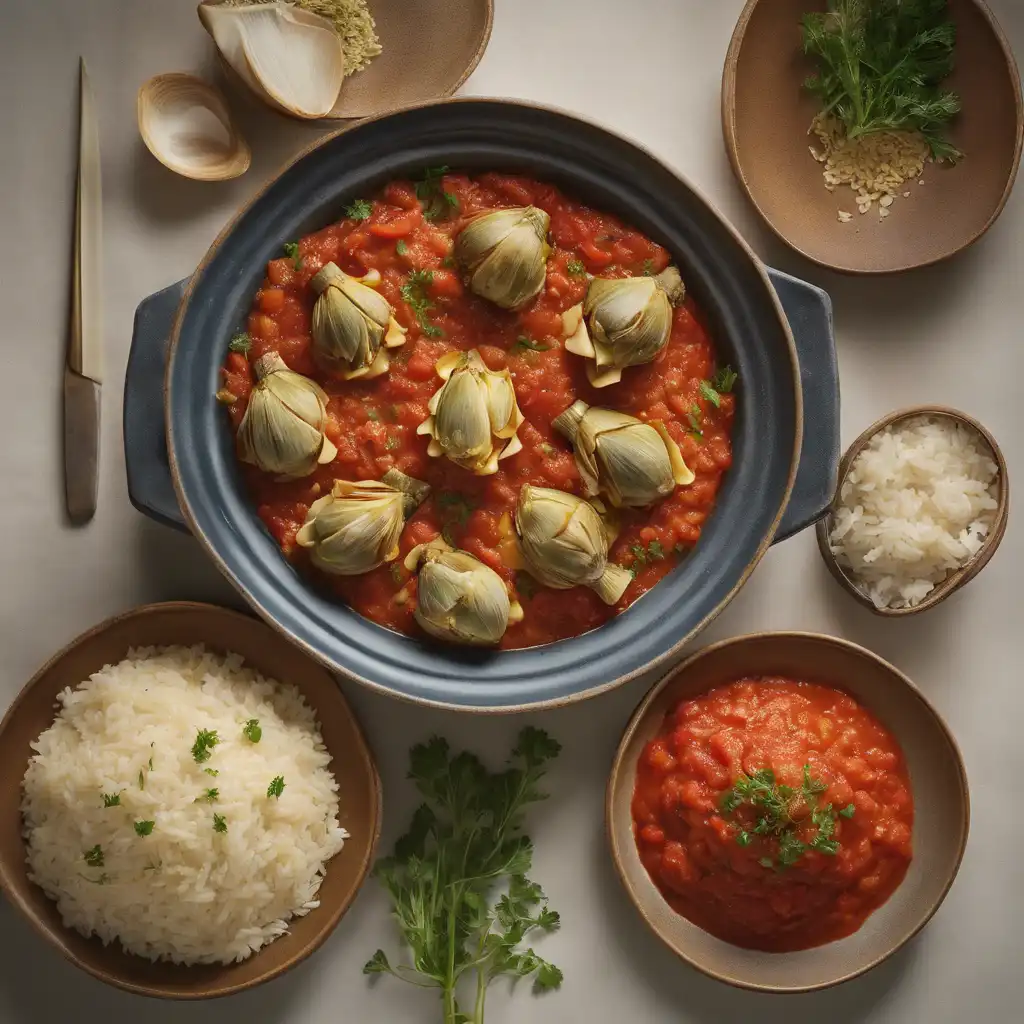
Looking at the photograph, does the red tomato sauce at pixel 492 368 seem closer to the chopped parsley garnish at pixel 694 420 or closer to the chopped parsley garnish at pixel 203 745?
the chopped parsley garnish at pixel 694 420

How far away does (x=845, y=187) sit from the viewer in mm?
3199

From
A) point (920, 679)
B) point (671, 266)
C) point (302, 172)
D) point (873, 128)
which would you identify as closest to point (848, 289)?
point (873, 128)

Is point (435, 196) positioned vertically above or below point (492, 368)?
above

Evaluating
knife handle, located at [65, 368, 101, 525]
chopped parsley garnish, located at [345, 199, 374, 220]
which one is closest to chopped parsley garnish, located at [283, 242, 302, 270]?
chopped parsley garnish, located at [345, 199, 374, 220]

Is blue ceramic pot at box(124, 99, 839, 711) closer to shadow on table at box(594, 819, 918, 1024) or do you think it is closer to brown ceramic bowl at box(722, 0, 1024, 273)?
brown ceramic bowl at box(722, 0, 1024, 273)

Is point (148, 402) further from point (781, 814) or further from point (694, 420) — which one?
point (781, 814)

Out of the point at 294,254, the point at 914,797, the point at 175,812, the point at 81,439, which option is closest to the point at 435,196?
the point at 294,254

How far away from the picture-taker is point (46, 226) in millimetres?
3115

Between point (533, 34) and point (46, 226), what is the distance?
1.49 meters

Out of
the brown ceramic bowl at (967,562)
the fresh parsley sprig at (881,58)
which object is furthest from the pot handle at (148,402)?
the fresh parsley sprig at (881,58)

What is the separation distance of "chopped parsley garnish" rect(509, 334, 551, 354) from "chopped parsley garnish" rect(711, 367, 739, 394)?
17.6 inches

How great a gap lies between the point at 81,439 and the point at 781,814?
2.15 m

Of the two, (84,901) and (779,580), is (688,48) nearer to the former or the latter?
(779,580)

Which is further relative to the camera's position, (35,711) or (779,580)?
(779,580)
